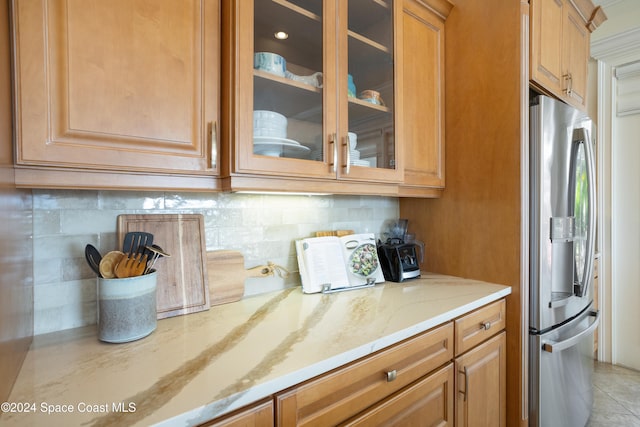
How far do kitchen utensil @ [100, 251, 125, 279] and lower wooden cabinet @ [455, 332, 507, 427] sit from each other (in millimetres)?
1192

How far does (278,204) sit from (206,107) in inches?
22.8

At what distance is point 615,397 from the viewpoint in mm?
2135

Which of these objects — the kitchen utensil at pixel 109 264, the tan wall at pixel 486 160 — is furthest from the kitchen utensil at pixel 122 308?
the tan wall at pixel 486 160

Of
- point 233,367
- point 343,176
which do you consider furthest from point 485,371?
point 233,367

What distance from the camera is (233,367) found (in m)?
0.73

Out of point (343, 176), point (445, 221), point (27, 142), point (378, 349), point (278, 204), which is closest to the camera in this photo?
point (27, 142)

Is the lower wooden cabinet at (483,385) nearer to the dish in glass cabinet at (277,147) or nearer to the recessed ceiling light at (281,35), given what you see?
the dish in glass cabinet at (277,147)

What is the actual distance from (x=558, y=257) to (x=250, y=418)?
1.55 metres

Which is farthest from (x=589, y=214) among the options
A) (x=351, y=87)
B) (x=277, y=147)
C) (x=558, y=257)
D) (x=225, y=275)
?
(x=225, y=275)

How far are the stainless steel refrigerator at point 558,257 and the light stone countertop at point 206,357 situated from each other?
18.8 inches

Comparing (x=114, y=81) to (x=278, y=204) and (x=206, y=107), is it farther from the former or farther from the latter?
(x=278, y=204)

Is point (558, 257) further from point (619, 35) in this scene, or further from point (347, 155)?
point (619, 35)

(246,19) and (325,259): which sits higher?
(246,19)

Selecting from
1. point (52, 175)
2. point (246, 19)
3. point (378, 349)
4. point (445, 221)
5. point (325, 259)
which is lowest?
point (378, 349)
